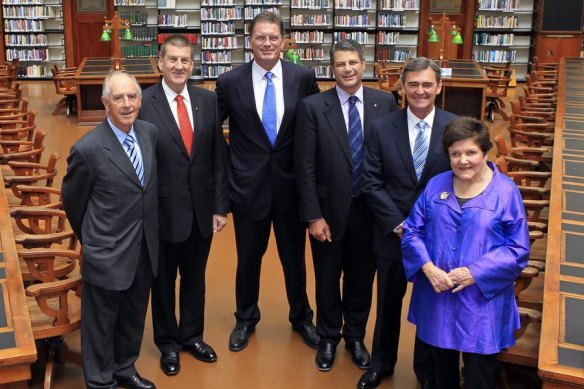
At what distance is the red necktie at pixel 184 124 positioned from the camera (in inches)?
145

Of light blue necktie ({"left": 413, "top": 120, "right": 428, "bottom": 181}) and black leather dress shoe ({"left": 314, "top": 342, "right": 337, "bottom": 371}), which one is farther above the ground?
light blue necktie ({"left": 413, "top": 120, "right": 428, "bottom": 181})

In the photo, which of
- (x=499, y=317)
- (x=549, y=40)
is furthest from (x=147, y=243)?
(x=549, y=40)

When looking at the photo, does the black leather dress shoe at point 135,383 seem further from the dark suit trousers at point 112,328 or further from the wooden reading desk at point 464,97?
the wooden reading desk at point 464,97

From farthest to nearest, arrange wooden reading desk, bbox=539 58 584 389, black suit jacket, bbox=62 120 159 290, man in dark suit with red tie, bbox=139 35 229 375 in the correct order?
man in dark suit with red tie, bbox=139 35 229 375 → black suit jacket, bbox=62 120 159 290 → wooden reading desk, bbox=539 58 584 389

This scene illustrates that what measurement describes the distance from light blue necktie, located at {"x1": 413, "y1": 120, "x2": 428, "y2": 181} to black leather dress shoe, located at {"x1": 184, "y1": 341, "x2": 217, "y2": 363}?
138cm

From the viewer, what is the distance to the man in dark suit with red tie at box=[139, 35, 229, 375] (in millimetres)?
3639

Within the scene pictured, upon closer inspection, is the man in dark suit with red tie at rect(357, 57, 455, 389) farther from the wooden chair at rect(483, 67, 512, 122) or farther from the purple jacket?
the wooden chair at rect(483, 67, 512, 122)

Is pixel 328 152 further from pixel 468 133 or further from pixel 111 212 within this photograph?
pixel 111 212

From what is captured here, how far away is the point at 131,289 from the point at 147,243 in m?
0.22

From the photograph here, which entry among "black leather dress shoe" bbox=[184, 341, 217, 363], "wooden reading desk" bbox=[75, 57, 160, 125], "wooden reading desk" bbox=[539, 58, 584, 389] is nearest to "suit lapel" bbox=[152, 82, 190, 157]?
"black leather dress shoe" bbox=[184, 341, 217, 363]

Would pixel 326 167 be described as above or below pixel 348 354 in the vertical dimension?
above

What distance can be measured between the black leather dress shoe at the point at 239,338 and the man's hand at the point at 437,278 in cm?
143

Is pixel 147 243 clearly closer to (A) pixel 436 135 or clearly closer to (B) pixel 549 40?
(A) pixel 436 135

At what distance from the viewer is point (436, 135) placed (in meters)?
3.37
